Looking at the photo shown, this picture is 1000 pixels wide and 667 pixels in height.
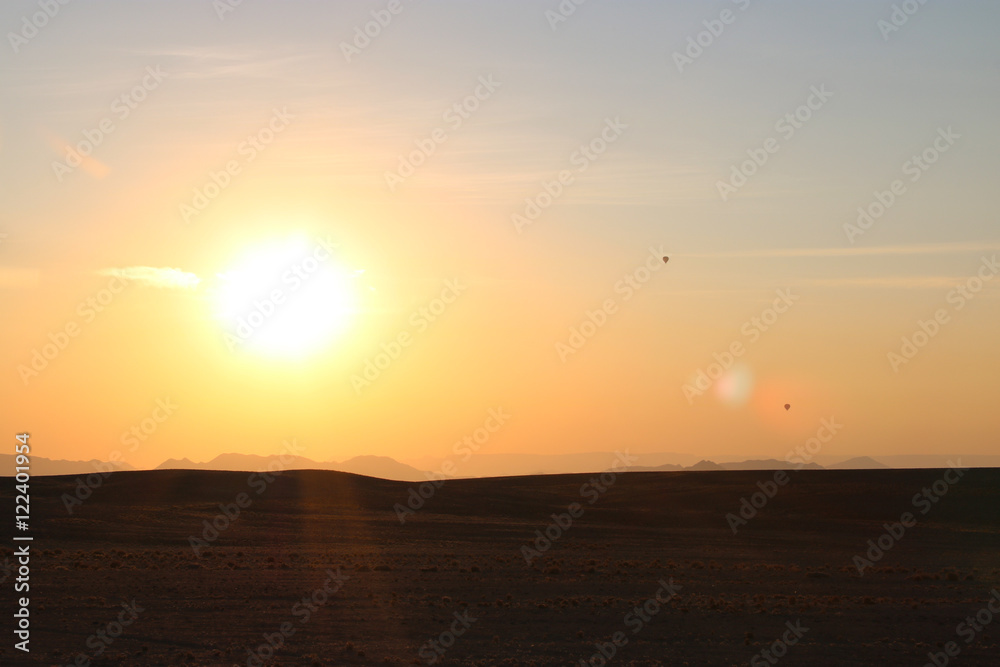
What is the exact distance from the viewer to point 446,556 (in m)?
33.6

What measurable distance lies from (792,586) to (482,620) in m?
10.5

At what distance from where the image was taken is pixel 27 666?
50.7ft

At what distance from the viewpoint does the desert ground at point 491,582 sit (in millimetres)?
18156

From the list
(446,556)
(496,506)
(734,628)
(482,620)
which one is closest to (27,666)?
(482,620)

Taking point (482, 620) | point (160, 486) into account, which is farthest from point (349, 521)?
point (482, 620)

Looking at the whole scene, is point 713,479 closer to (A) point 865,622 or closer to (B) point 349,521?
(B) point 349,521

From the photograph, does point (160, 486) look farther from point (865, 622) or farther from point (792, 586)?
point (865, 622)

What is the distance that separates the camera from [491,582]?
26.7 meters

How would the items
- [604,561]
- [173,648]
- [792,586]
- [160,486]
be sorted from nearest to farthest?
[173,648], [792,586], [604,561], [160,486]

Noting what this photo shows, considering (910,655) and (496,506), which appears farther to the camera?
(496,506)

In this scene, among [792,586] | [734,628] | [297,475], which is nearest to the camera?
[734,628]

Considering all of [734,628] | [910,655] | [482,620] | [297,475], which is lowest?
[910,655]

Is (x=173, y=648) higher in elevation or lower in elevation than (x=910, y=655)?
higher

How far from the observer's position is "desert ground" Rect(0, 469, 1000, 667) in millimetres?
18156
